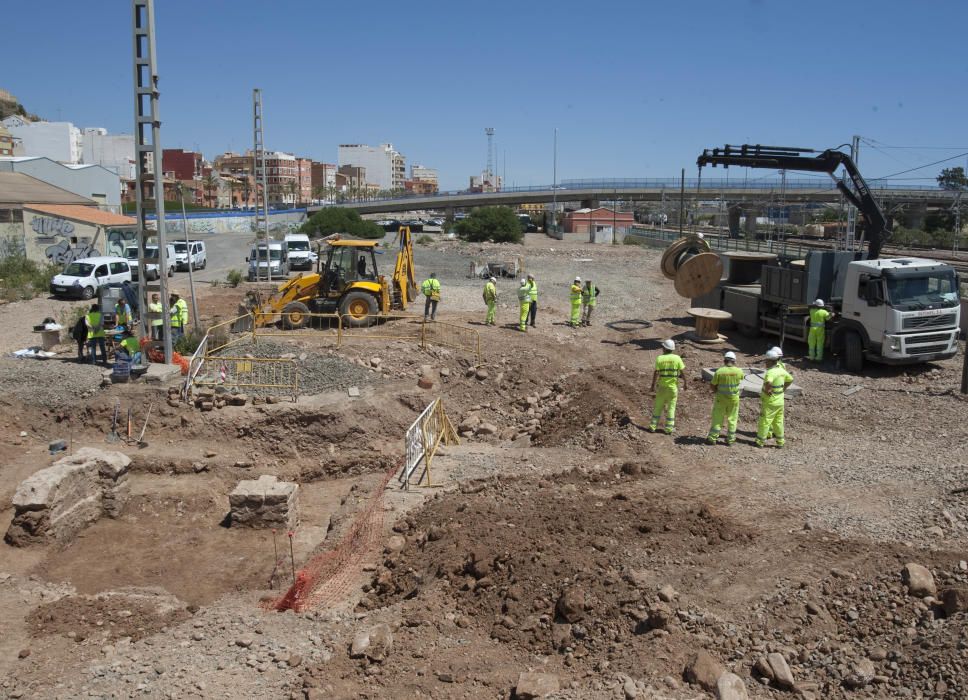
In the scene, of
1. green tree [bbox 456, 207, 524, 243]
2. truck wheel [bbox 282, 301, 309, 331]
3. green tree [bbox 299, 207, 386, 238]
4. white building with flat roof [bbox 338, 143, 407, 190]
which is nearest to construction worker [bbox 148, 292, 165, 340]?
truck wheel [bbox 282, 301, 309, 331]

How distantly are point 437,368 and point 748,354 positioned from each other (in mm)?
7506

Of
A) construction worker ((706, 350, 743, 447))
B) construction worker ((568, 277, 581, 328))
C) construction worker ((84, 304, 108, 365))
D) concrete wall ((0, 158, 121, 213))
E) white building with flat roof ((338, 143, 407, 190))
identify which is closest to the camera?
construction worker ((706, 350, 743, 447))

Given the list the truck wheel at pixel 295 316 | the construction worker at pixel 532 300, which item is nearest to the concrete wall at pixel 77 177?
the truck wheel at pixel 295 316

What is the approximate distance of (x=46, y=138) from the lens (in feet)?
249

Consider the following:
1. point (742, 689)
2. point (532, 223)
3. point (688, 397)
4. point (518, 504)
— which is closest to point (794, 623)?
point (742, 689)

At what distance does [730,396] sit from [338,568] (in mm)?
6015

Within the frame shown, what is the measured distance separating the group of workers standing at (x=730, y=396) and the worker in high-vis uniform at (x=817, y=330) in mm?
5055

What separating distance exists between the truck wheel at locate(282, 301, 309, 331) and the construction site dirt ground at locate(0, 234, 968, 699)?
7.16 ft

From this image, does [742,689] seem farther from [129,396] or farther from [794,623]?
[129,396]

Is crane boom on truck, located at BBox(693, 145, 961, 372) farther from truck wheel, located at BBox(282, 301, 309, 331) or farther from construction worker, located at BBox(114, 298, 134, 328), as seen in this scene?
construction worker, located at BBox(114, 298, 134, 328)

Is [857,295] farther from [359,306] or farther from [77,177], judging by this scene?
[77,177]

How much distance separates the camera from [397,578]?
8.31 metres

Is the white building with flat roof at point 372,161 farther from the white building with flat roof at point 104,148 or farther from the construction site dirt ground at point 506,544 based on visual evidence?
the construction site dirt ground at point 506,544

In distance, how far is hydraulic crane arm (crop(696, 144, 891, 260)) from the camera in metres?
18.9
